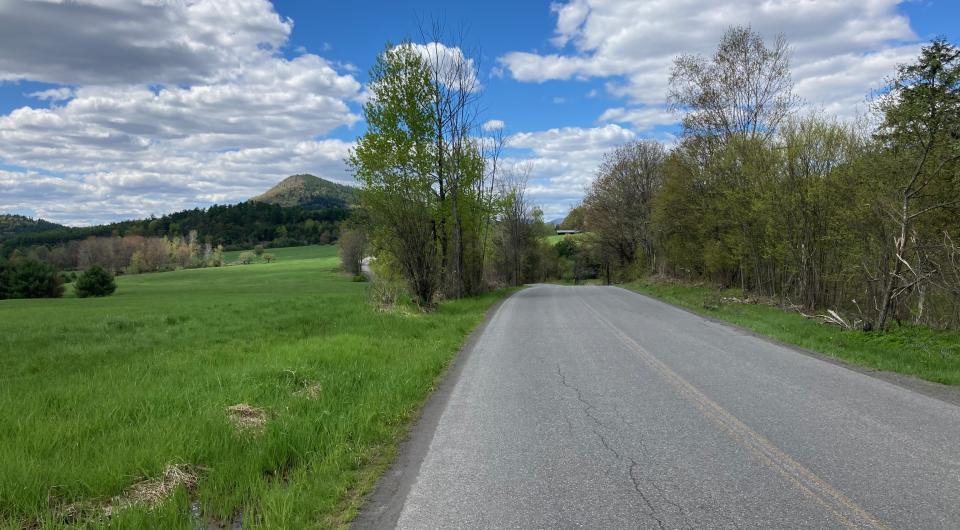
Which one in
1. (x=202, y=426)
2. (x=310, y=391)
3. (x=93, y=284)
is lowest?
(x=93, y=284)

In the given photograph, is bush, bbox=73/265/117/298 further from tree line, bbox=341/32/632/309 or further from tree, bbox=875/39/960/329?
tree, bbox=875/39/960/329

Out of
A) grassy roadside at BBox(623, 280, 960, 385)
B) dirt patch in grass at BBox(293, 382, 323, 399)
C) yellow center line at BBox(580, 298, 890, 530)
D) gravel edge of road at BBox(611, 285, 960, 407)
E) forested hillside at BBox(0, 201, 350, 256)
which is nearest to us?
yellow center line at BBox(580, 298, 890, 530)

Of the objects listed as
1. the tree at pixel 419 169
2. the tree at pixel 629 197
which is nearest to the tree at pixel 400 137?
the tree at pixel 419 169

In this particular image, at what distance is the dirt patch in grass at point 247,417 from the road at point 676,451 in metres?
1.78

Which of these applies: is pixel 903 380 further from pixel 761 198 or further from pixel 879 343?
pixel 761 198

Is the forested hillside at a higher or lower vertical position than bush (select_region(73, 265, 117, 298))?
higher

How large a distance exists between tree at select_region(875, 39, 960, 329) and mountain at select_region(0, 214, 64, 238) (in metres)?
168

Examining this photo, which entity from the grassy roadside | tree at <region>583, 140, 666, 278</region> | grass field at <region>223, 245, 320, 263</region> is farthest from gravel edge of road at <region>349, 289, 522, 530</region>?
grass field at <region>223, 245, 320, 263</region>

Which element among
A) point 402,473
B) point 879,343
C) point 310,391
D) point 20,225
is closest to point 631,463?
point 402,473

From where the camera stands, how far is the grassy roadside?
30.4 feet

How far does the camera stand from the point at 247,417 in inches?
257

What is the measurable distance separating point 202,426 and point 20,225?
18312 centimetres

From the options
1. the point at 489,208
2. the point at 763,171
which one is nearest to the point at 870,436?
the point at 763,171

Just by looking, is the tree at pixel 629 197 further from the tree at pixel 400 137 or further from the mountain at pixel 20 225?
the mountain at pixel 20 225
